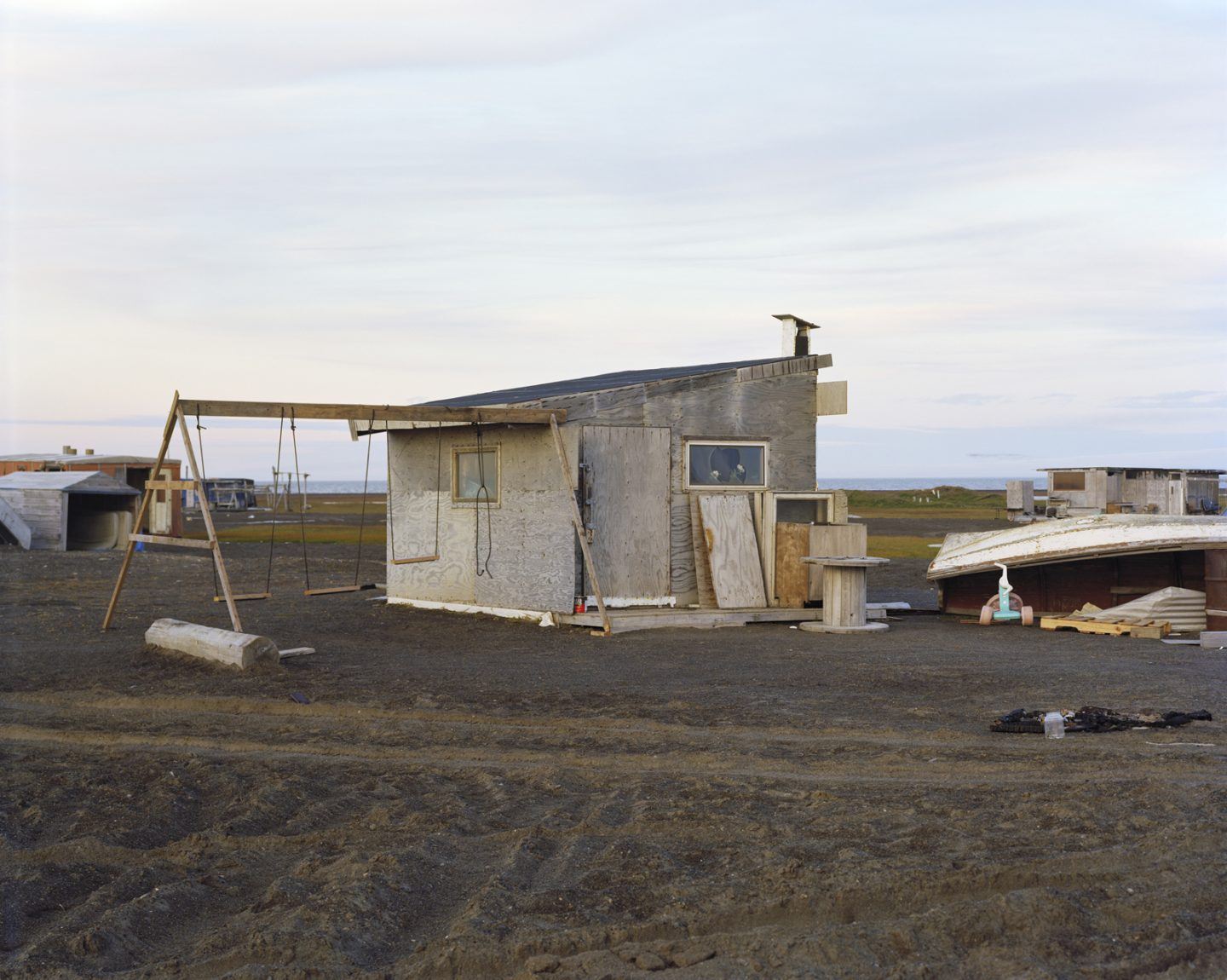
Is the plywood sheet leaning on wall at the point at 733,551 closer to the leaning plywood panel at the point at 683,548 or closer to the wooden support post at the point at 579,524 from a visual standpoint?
the leaning plywood panel at the point at 683,548

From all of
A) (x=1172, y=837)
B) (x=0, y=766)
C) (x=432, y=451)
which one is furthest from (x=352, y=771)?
(x=432, y=451)

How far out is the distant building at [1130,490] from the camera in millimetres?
33906

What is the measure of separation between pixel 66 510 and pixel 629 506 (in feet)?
62.6

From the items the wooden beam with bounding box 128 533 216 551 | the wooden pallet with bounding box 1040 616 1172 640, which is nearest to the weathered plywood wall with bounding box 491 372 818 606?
the wooden pallet with bounding box 1040 616 1172 640

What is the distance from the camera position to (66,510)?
28.1 m

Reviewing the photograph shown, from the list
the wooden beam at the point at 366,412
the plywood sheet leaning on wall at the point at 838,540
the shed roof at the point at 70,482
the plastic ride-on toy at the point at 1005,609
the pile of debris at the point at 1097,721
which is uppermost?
the wooden beam at the point at 366,412

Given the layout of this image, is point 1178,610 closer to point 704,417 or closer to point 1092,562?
point 1092,562

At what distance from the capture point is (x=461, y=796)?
21.6 feet

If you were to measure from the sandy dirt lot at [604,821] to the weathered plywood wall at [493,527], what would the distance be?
10.7 ft

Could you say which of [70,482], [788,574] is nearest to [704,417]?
[788,574]

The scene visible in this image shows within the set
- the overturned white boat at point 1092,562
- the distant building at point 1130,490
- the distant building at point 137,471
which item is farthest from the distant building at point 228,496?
the overturned white boat at point 1092,562

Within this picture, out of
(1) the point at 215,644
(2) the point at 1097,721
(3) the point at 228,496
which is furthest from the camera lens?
(3) the point at 228,496

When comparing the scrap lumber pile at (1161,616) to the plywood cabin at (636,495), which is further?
the plywood cabin at (636,495)

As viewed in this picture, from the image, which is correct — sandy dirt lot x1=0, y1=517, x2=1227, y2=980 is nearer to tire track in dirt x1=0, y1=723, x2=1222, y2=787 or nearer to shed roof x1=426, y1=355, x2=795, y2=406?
tire track in dirt x1=0, y1=723, x2=1222, y2=787
